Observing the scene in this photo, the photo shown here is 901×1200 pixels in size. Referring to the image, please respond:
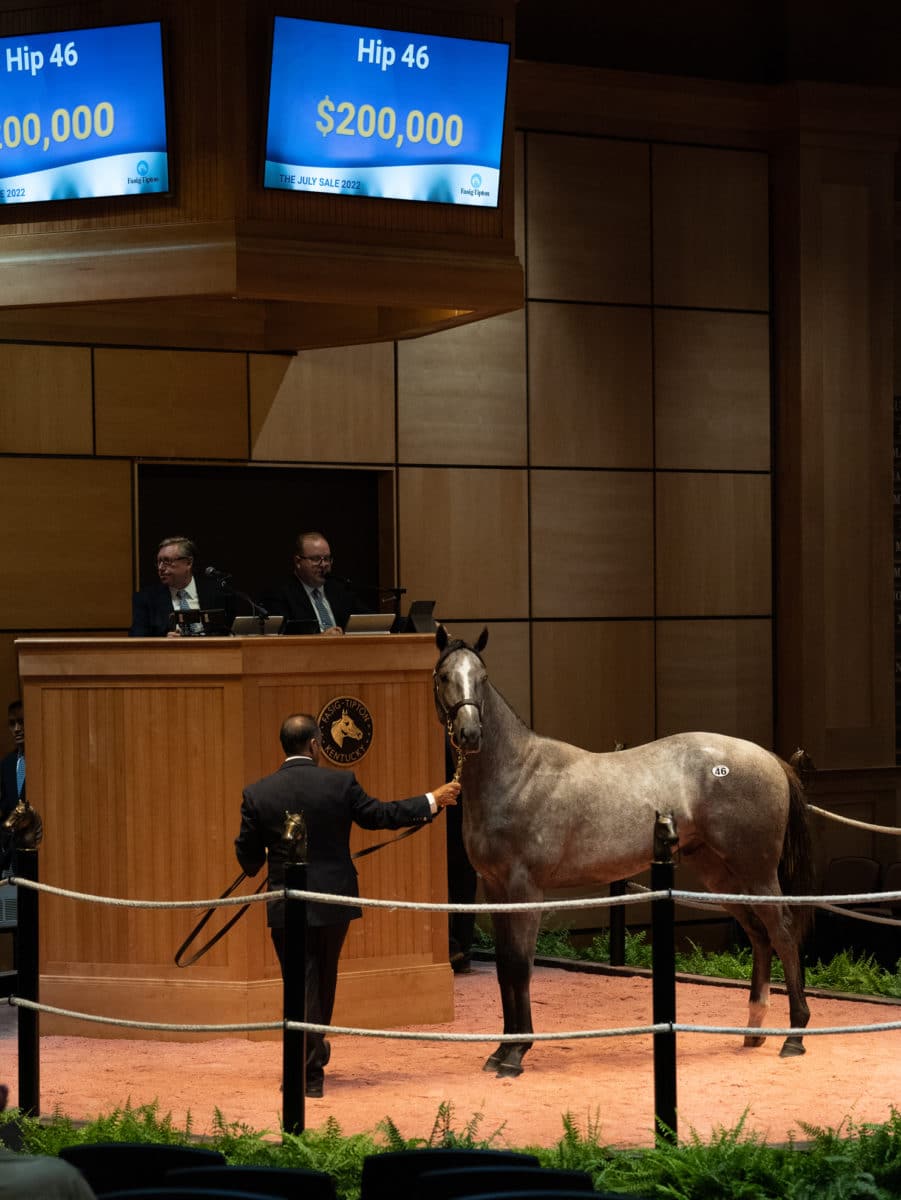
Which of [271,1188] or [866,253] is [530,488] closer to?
[866,253]

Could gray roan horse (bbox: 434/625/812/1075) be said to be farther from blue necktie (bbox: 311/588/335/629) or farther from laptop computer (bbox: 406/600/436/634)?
blue necktie (bbox: 311/588/335/629)

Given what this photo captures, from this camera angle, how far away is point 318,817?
630 centimetres

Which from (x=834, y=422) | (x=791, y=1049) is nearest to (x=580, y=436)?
(x=834, y=422)

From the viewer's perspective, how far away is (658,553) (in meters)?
12.1

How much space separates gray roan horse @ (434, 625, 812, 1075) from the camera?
6660mm

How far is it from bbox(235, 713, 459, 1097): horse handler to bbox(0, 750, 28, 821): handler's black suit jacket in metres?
3.40

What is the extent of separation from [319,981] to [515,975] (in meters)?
0.79

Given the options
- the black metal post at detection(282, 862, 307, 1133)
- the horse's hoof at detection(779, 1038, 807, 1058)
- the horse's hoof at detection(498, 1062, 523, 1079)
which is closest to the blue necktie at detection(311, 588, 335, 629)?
the horse's hoof at detection(498, 1062, 523, 1079)

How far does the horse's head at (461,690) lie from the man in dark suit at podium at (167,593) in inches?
68.6

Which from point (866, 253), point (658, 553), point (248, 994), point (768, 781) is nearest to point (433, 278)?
point (768, 781)

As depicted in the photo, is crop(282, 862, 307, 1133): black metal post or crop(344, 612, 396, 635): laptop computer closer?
crop(282, 862, 307, 1133): black metal post

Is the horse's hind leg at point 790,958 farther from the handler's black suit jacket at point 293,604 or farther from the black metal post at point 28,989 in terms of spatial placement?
the black metal post at point 28,989

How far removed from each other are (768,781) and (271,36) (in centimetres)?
393

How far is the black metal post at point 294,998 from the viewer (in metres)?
5.46
